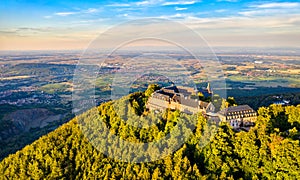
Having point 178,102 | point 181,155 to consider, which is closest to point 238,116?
point 178,102

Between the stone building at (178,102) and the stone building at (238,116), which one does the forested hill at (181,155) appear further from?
the stone building at (178,102)

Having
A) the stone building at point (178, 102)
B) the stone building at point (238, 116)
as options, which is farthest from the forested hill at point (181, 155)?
the stone building at point (178, 102)

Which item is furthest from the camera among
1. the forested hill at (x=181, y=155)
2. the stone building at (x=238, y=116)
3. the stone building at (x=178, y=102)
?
the stone building at (x=178, y=102)

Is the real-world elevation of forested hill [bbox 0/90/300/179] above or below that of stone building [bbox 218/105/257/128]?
below

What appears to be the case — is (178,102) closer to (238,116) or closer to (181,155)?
(238,116)

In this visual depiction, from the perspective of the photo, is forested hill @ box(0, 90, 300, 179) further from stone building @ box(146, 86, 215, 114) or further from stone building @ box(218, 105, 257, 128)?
stone building @ box(146, 86, 215, 114)

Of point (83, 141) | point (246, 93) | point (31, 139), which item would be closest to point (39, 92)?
point (31, 139)

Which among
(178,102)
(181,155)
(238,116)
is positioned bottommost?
(181,155)

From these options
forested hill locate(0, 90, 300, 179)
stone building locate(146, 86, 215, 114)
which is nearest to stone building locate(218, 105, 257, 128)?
forested hill locate(0, 90, 300, 179)
